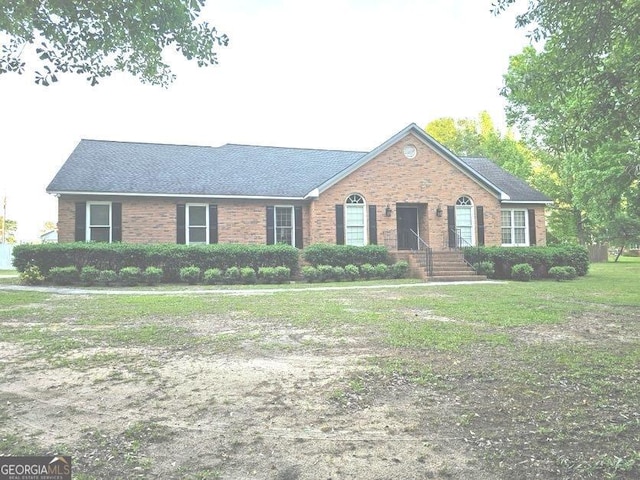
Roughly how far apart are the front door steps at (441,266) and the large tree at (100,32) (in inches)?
516

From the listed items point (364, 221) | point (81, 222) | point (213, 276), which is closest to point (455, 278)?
point (364, 221)

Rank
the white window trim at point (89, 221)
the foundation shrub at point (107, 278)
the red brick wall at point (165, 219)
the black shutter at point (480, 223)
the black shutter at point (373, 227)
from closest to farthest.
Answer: the foundation shrub at point (107, 278) < the red brick wall at point (165, 219) < the white window trim at point (89, 221) < the black shutter at point (373, 227) < the black shutter at point (480, 223)

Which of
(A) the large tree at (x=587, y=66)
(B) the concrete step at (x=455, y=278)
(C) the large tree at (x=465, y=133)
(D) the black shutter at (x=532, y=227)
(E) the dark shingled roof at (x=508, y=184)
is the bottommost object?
(B) the concrete step at (x=455, y=278)

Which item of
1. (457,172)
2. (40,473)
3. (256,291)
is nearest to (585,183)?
(457,172)

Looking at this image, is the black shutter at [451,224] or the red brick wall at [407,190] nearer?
the red brick wall at [407,190]

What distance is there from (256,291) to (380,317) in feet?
19.0

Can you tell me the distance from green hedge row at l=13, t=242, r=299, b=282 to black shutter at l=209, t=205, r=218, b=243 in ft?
7.30

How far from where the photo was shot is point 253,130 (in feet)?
125

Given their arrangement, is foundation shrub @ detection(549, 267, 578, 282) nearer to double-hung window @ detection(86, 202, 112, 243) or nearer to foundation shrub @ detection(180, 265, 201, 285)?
foundation shrub @ detection(180, 265, 201, 285)

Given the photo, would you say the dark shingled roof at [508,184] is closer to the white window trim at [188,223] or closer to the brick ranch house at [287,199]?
A: the brick ranch house at [287,199]

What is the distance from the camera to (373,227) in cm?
1909

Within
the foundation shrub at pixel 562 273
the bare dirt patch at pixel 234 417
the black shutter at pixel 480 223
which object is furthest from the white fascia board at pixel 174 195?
the bare dirt patch at pixel 234 417

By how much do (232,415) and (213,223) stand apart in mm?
15743

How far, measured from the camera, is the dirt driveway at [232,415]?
101 inches
